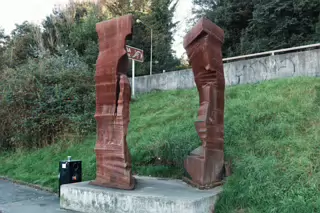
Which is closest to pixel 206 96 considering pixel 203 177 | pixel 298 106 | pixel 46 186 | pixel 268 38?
pixel 203 177

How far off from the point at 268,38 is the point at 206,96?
14375 millimetres

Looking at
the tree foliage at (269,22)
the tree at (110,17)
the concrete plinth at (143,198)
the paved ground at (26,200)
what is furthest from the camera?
the tree at (110,17)

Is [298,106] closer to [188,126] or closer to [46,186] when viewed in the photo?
[188,126]

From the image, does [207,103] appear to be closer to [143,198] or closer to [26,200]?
[143,198]

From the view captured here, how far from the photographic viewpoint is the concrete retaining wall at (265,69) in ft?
37.0

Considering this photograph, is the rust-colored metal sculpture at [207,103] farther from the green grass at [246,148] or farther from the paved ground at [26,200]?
the paved ground at [26,200]

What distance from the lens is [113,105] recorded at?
6.36 m

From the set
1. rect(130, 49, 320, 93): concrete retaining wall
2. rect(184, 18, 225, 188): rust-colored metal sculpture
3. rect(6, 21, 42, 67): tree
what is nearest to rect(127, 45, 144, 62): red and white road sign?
rect(130, 49, 320, 93): concrete retaining wall

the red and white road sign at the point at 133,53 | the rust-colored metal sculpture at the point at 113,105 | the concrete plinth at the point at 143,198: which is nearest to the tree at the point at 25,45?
the red and white road sign at the point at 133,53

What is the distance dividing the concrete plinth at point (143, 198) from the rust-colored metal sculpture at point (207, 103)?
33cm

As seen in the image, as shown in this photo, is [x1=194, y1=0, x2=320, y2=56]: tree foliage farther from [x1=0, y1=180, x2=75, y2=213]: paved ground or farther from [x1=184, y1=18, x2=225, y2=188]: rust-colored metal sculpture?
[x1=0, y1=180, x2=75, y2=213]: paved ground

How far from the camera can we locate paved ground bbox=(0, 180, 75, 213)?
20.8ft

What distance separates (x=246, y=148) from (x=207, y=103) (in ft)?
4.79

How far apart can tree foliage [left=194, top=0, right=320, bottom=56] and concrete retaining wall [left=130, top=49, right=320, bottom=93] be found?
21.4 feet
